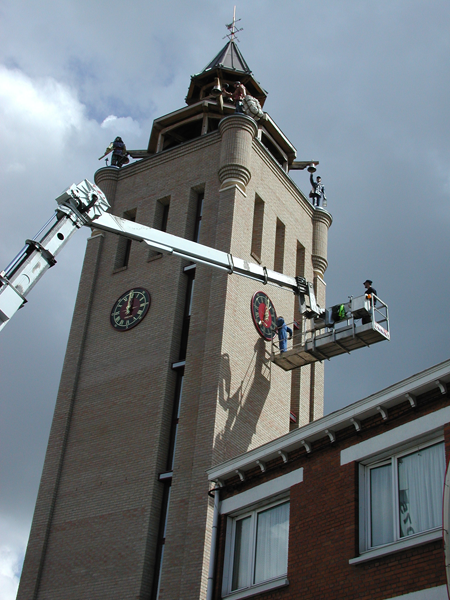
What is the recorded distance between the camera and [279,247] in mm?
38531

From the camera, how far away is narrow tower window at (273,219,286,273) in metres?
38.0

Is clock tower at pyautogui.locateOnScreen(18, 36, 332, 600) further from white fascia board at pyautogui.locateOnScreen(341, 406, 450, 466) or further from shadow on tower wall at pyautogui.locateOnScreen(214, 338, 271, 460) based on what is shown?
white fascia board at pyautogui.locateOnScreen(341, 406, 450, 466)

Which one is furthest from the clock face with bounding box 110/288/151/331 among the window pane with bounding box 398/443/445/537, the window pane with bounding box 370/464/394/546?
the window pane with bounding box 398/443/445/537

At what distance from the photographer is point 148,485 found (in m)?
28.7

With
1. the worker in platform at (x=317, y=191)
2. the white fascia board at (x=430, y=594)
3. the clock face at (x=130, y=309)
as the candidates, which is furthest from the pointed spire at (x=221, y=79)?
the white fascia board at (x=430, y=594)

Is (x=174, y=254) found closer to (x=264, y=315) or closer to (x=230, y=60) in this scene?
(x=264, y=315)

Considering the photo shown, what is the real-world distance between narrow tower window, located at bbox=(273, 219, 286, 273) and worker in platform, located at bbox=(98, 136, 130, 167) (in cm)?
869

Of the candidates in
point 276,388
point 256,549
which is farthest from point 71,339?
point 256,549

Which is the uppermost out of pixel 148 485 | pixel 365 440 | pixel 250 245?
pixel 250 245

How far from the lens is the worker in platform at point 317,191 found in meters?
42.8

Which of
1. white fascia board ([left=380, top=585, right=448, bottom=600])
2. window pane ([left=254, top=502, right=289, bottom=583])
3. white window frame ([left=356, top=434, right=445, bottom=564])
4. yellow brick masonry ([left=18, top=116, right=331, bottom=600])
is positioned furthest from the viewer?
yellow brick masonry ([left=18, top=116, right=331, bottom=600])

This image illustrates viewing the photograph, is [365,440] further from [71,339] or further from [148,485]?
[71,339]

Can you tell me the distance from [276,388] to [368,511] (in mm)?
15557

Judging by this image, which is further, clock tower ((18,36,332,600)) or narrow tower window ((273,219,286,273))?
narrow tower window ((273,219,286,273))
